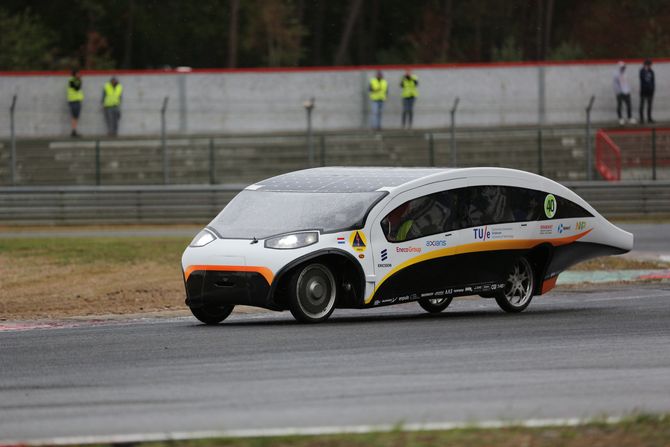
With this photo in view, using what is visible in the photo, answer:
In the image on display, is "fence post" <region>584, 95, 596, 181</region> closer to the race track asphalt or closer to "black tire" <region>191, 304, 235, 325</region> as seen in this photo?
the race track asphalt

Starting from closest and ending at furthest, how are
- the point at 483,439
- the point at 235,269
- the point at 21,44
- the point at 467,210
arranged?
1. the point at 483,439
2. the point at 235,269
3. the point at 467,210
4. the point at 21,44

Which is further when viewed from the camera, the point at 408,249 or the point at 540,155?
the point at 540,155

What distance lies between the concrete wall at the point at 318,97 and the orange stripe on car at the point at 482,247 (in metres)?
23.7

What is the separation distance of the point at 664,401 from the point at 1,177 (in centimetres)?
2878

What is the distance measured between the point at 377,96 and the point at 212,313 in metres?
25.1

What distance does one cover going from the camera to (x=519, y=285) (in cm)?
1661

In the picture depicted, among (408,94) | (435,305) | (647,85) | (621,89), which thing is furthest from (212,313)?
(647,85)

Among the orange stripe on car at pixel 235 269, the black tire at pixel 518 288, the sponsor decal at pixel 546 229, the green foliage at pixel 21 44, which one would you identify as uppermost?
the green foliage at pixel 21 44

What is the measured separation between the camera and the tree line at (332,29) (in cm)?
7062

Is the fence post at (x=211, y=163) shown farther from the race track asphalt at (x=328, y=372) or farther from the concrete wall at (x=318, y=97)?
the race track asphalt at (x=328, y=372)

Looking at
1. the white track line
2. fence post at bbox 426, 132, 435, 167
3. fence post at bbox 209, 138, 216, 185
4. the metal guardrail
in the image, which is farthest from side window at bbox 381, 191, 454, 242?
fence post at bbox 209, 138, 216, 185

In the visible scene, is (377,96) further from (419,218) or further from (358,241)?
(358,241)

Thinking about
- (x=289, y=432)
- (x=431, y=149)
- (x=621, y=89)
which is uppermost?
(x=621, y=89)

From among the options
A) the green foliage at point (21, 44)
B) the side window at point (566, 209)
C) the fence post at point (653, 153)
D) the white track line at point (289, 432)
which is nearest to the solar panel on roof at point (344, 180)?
the side window at point (566, 209)
